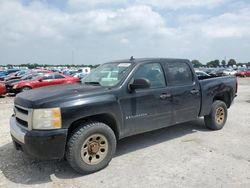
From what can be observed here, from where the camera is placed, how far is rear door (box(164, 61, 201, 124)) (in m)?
5.17

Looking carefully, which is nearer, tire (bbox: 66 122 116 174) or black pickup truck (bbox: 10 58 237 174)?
black pickup truck (bbox: 10 58 237 174)

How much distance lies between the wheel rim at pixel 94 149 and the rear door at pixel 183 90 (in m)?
1.73

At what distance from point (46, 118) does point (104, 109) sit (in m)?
0.91

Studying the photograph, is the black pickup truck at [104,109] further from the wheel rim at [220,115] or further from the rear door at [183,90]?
the wheel rim at [220,115]

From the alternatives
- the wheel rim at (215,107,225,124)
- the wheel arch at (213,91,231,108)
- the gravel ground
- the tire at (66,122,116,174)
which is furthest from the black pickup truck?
the wheel arch at (213,91,231,108)

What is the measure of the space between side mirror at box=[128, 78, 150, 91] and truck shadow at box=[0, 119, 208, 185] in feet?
4.35

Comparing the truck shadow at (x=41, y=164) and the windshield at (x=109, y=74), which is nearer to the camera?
the truck shadow at (x=41, y=164)

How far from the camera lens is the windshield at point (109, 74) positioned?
4.59 metres

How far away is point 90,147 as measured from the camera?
4.02 metres

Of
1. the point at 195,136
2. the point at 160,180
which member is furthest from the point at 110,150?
the point at 195,136

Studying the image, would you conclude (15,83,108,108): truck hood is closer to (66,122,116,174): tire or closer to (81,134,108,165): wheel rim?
(66,122,116,174): tire

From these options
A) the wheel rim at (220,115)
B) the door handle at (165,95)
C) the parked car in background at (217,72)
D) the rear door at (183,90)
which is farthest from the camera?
the parked car in background at (217,72)

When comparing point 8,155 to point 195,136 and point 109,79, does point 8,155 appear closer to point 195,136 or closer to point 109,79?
point 109,79

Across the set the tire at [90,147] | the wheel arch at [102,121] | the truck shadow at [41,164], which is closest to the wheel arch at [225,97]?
the truck shadow at [41,164]
